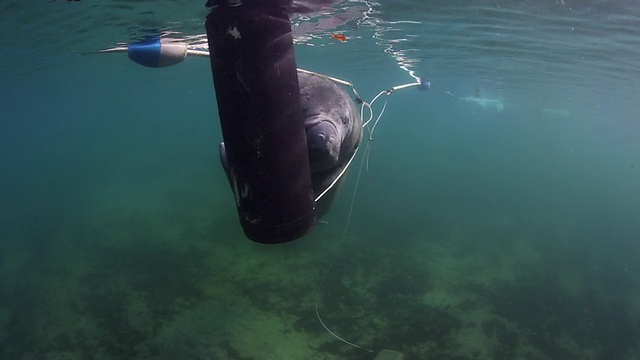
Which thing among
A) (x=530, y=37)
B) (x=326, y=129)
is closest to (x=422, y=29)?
(x=530, y=37)

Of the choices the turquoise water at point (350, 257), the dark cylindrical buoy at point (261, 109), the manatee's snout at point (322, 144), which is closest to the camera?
the dark cylindrical buoy at point (261, 109)

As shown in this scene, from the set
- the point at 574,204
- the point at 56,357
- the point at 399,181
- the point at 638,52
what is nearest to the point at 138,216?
the point at 56,357

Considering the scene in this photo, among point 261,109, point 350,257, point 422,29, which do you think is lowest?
point 350,257

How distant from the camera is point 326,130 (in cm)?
337

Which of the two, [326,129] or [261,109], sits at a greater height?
[261,109]

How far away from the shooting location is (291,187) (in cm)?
275

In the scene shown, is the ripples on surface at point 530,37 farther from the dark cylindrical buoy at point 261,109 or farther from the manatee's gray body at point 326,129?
the dark cylindrical buoy at point 261,109

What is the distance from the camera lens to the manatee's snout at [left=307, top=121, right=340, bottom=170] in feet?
10.6

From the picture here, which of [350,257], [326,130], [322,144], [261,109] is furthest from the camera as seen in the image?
[350,257]

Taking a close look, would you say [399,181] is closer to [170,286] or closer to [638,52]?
[638,52]

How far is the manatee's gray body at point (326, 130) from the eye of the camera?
3283mm

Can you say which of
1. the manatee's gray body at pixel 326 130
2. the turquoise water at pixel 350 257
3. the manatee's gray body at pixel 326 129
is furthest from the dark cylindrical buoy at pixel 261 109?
the turquoise water at pixel 350 257

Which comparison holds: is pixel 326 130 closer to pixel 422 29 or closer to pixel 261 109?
pixel 261 109

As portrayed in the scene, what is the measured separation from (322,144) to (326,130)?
185mm
